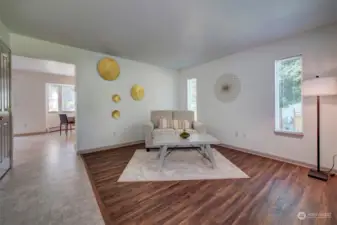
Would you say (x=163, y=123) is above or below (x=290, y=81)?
below

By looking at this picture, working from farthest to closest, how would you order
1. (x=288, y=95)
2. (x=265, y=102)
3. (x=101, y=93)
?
(x=101, y=93)
(x=265, y=102)
(x=288, y=95)

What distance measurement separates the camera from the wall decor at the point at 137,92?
5.33 metres

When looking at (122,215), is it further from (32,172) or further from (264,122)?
(264,122)

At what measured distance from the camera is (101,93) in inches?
183

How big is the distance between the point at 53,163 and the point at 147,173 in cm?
185

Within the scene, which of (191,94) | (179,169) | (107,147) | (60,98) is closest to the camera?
(179,169)

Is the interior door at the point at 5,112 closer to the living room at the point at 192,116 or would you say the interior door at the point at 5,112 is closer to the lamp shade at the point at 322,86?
the living room at the point at 192,116

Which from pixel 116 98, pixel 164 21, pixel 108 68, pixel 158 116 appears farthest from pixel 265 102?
pixel 108 68

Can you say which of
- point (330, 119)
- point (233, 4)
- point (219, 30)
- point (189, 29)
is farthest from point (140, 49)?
point (330, 119)

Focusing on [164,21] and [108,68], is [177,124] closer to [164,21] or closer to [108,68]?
[108,68]

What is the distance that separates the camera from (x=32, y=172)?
3.01 m

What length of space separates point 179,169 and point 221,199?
108 centimetres

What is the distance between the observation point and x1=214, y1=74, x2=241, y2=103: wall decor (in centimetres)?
464

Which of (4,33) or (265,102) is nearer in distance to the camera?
(4,33)
